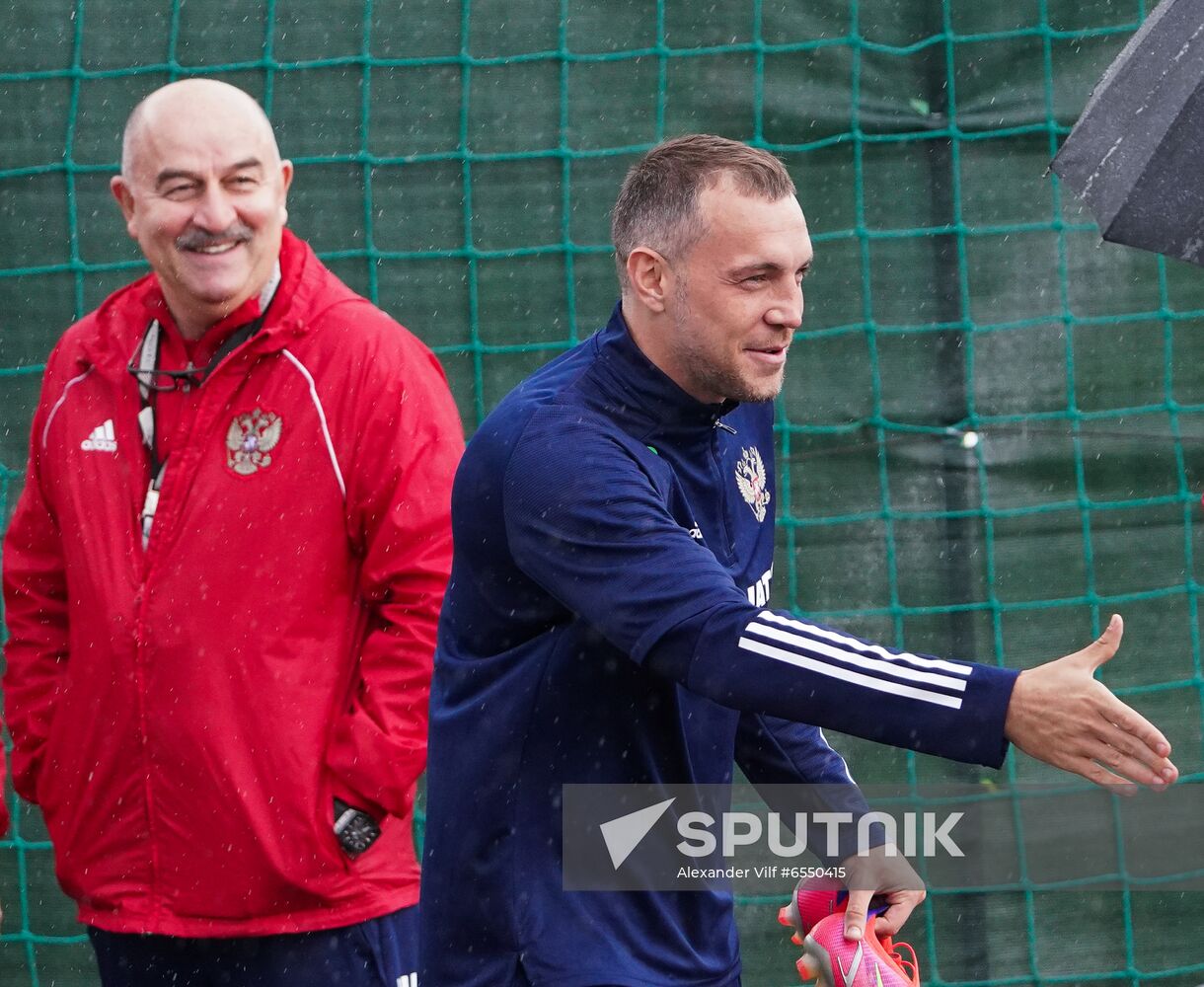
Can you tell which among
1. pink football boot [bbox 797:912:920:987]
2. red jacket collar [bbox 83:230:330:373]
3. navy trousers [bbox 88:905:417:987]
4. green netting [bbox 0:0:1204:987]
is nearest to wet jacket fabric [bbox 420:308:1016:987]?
pink football boot [bbox 797:912:920:987]

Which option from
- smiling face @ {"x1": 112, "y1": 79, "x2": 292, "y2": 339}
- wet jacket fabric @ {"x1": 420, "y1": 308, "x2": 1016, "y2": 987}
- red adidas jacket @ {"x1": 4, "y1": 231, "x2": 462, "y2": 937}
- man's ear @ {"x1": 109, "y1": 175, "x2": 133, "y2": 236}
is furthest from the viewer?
man's ear @ {"x1": 109, "y1": 175, "x2": 133, "y2": 236}

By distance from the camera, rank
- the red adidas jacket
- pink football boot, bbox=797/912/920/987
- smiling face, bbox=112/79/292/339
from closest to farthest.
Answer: pink football boot, bbox=797/912/920/987 → the red adidas jacket → smiling face, bbox=112/79/292/339

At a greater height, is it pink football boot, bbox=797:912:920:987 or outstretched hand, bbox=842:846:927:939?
outstretched hand, bbox=842:846:927:939

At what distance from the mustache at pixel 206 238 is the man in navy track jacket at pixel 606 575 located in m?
0.91

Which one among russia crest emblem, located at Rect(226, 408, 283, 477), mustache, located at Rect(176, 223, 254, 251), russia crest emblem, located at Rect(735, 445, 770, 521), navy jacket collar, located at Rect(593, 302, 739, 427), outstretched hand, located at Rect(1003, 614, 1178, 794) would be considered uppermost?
mustache, located at Rect(176, 223, 254, 251)

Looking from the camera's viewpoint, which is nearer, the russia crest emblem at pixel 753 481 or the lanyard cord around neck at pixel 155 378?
the russia crest emblem at pixel 753 481

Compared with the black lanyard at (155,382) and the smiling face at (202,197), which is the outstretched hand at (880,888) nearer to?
the black lanyard at (155,382)

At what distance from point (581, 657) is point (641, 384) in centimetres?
41

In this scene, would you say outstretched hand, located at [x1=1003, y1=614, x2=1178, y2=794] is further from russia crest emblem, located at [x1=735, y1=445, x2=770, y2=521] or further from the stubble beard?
russia crest emblem, located at [x1=735, y1=445, x2=770, y2=521]

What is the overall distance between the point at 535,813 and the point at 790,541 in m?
2.21

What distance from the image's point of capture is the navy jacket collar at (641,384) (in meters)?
2.52

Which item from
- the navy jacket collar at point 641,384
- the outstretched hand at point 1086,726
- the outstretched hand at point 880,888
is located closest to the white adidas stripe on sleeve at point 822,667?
the outstretched hand at point 1086,726

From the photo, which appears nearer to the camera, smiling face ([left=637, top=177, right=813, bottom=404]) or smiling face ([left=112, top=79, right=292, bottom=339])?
smiling face ([left=637, top=177, right=813, bottom=404])

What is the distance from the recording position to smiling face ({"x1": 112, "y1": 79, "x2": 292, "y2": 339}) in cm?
325
